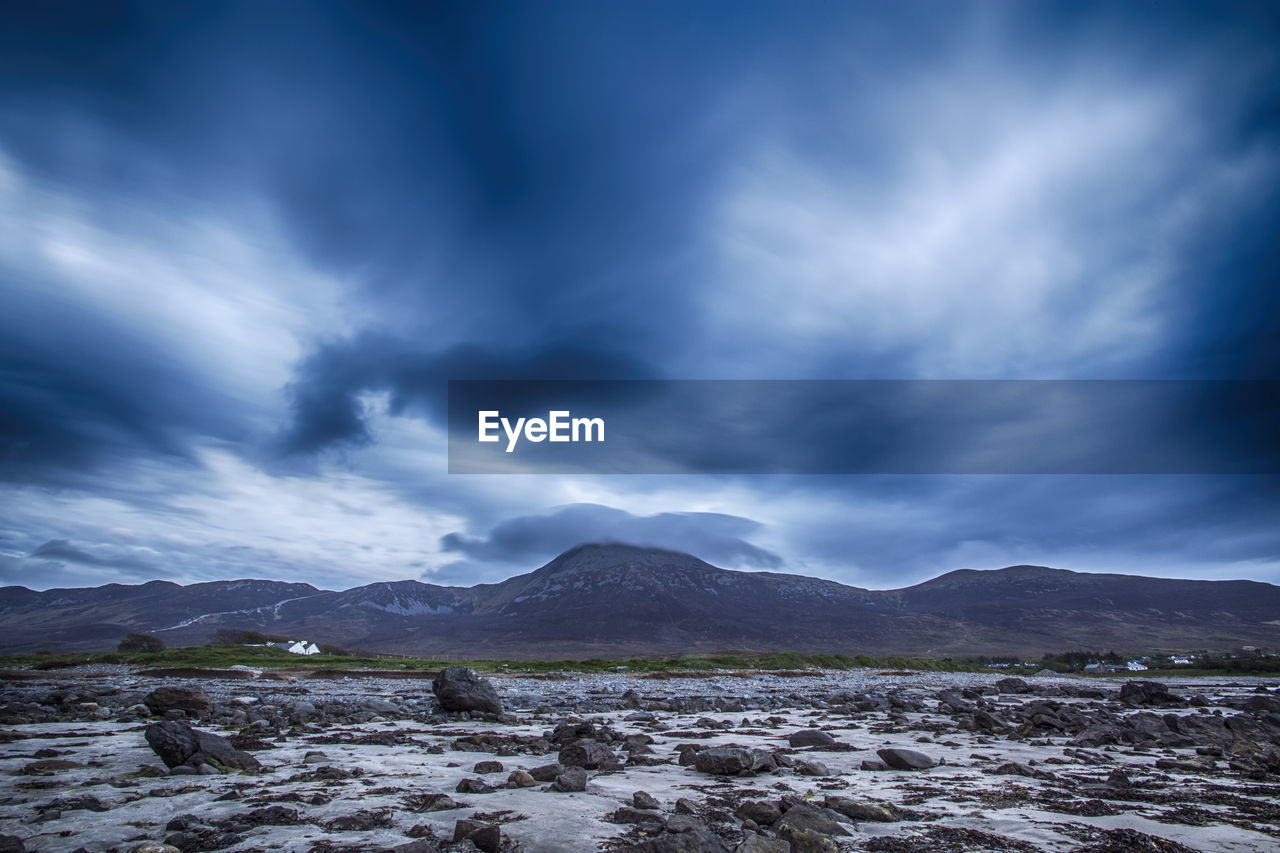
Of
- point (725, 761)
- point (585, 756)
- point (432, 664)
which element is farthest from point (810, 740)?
point (432, 664)

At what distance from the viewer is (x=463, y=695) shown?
933 inches

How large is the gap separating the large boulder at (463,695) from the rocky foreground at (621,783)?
1.61 m

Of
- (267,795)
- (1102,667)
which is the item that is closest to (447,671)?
(267,795)

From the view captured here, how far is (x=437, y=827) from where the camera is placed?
880 centimetres

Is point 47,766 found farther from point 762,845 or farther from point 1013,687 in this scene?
point 1013,687

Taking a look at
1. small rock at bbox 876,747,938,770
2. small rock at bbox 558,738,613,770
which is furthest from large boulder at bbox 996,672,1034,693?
small rock at bbox 558,738,613,770

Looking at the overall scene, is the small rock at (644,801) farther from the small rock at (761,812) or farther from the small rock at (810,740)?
the small rock at (810,740)

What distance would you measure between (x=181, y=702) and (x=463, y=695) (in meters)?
8.75

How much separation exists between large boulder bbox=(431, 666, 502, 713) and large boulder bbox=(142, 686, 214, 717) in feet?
23.5

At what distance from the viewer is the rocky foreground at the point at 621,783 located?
835cm

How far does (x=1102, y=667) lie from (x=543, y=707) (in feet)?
296

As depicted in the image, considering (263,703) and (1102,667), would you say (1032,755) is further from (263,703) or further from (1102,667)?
(1102,667)

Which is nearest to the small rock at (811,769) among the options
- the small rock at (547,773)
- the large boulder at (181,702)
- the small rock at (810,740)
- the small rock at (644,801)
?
the small rock at (810,740)

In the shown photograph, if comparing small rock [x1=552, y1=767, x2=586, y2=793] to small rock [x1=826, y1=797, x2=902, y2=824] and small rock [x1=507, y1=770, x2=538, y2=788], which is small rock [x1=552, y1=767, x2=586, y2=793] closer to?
small rock [x1=507, y1=770, x2=538, y2=788]
